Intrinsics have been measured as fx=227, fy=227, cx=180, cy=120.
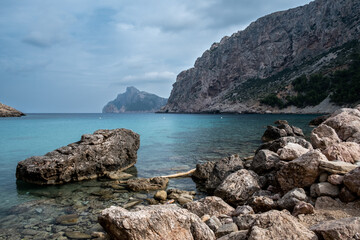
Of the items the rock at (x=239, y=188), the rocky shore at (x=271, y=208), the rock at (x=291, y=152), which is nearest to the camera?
the rocky shore at (x=271, y=208)

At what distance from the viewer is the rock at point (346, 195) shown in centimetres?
605

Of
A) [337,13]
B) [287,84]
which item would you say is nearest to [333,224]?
[287,84]

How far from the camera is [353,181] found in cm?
611

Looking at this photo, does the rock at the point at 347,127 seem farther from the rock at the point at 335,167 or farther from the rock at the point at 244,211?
the rock at the point at 244,211

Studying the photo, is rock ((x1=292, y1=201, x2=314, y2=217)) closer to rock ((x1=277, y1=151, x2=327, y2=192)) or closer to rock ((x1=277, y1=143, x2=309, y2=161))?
rock ((x1=277, y1=151, x2=327, y2=192))

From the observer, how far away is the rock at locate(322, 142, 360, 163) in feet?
27.1

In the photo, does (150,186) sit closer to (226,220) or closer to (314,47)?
(226,220)

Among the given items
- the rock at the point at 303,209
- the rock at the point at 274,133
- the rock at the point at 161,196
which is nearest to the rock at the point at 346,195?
the rock at the point at 303,209

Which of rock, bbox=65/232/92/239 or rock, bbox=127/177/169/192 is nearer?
rock, bbox=65/232/92/239

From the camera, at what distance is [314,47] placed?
125 m

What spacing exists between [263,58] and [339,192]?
164m

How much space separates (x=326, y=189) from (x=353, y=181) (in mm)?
767

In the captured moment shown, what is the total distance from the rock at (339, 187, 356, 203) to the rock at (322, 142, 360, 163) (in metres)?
2.31

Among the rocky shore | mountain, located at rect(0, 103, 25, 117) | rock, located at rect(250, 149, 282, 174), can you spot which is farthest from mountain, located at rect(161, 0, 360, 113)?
mountain, located at rect(0, 103, 25, 117)
